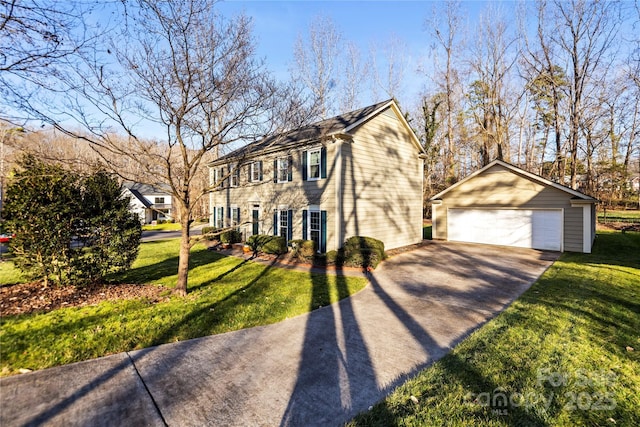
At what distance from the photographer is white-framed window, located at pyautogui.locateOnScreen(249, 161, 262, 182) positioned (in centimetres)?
1656

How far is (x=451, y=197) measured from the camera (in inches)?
674

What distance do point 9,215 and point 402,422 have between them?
888 centimetres

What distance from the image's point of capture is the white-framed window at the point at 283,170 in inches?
574

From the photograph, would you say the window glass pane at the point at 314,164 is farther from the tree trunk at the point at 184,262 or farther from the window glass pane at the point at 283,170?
the tree trunk at the point at 184,262

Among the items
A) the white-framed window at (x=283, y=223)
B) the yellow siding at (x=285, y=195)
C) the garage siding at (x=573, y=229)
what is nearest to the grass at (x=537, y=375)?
the yellow siding at (x=285, y=195)

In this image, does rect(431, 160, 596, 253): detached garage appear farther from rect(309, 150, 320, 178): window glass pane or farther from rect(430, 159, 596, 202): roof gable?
rect(309, 150, 320, 178): window glass pane

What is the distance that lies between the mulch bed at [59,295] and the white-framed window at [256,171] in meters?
9.70

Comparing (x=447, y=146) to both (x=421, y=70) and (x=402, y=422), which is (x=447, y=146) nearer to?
(x=421, y=70)

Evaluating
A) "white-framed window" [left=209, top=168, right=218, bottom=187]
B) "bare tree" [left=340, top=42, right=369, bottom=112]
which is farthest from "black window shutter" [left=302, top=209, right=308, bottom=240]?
"bare tree" [left=340, top=42, right=369, bottom=112]

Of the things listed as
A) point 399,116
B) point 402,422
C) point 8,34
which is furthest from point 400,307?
point 399,116

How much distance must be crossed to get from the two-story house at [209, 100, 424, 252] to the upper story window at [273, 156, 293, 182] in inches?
1.4

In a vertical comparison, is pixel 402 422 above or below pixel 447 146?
below

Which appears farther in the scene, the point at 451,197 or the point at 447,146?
the point at 447,146

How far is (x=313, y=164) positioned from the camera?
13289 millimetres
